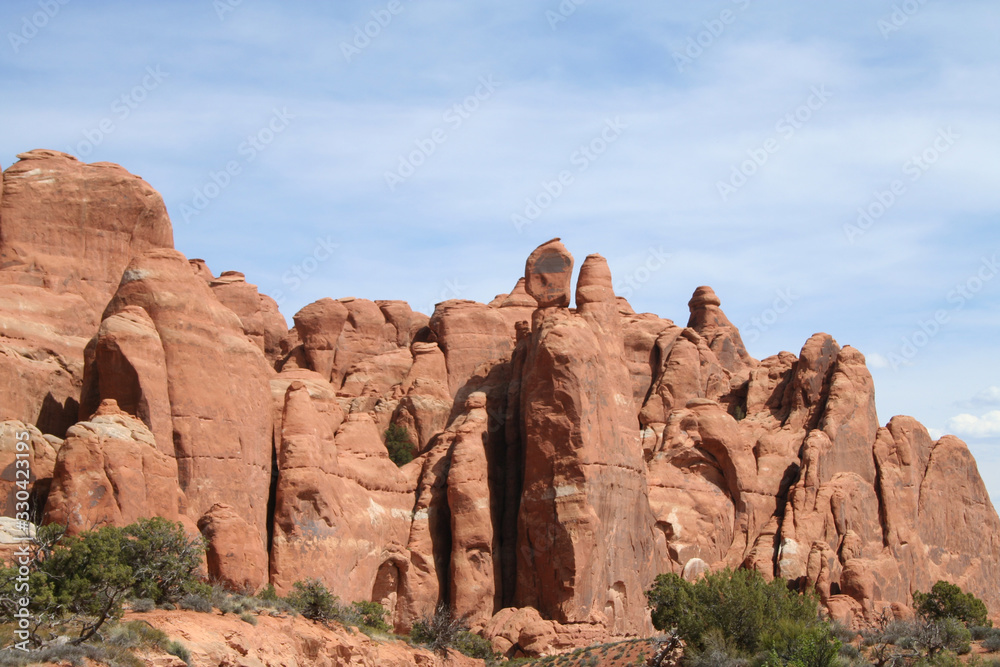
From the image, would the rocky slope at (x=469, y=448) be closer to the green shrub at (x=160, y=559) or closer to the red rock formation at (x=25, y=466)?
the red rock formation at (x=25, y=466)

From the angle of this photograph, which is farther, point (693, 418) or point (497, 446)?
point (693, 418)

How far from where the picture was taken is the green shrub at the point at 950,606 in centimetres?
5169

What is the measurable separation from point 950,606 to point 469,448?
20011mm

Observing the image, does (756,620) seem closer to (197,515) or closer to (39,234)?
(197,515)

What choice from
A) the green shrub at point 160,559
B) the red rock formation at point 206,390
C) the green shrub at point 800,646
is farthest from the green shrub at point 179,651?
the green shrub at point 800,646

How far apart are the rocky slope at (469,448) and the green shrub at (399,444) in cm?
53

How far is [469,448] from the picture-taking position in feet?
175

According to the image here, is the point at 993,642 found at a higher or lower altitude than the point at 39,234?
lower

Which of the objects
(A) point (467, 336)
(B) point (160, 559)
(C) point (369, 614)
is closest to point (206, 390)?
(C) point (369, 614)

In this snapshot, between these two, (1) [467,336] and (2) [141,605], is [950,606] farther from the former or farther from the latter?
(2) [141,605]

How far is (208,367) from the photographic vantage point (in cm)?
4647

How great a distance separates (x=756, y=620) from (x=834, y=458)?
18.7m

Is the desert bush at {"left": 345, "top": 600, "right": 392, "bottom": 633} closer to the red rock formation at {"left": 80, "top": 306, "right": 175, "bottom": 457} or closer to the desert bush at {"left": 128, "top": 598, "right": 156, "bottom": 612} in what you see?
the red rock formation at {"left": 80, "top": 306, "right": 175, "bottom": 457}

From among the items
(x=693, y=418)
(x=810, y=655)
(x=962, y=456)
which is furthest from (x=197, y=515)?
(x=962, y=456)
